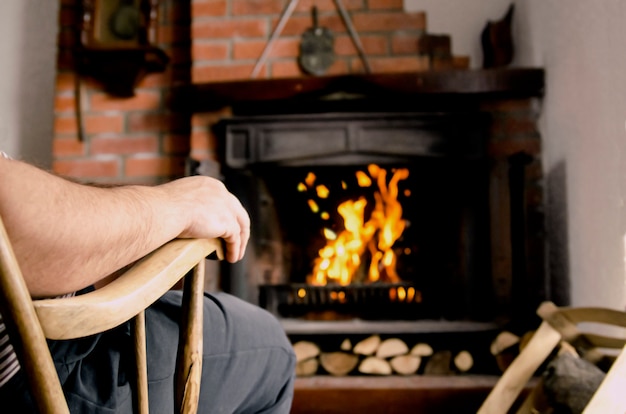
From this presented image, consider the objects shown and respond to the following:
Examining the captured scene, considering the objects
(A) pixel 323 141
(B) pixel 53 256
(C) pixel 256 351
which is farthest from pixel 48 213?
(A) pixel 323 141

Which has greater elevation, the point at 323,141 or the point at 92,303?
the point at 323,141

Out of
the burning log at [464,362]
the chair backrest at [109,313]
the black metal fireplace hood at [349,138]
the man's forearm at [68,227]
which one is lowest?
the burning log at [464,362]

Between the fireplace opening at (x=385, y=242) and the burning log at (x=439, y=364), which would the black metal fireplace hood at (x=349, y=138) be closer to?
the fireplace opening at (x=385, y=242)

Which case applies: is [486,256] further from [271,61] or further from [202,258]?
[202,258]

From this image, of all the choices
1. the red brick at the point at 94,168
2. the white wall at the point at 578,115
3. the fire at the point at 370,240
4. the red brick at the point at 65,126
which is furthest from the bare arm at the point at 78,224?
the red brick at the point at 65,126

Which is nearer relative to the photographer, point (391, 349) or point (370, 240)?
point (391, 349)

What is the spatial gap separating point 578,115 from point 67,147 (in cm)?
171

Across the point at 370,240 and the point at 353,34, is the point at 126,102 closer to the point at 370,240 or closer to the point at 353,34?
the point at 353,34

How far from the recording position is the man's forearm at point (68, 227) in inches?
17.3

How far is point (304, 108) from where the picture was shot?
1.84m

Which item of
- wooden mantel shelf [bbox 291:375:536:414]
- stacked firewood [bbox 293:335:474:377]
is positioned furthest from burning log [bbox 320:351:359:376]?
wooden mantel shelf [bbox 291:375:536:414]

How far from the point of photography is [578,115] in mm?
1528

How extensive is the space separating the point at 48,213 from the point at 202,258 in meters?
0.18

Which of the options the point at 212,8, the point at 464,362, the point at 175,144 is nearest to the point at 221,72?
the point at 212,8
